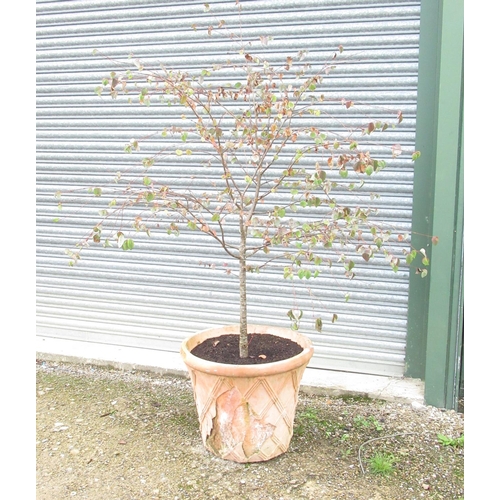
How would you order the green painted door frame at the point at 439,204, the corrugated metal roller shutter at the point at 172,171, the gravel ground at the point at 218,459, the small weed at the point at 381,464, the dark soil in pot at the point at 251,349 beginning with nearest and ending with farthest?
the gravel ground at the point at 218,459, the small weed at the point at 381,464, the dark soil in pot at the point at 251,349, the green painted door frame at the point at 439,204, the corrugated metal roller shutter at the point at 172,171

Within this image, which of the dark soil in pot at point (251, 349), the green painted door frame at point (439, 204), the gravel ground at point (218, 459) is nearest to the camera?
the gravel ground at point (218, 459)

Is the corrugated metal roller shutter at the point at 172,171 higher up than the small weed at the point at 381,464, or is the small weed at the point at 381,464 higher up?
the corrugated metal roller shutter at the point at 172,171

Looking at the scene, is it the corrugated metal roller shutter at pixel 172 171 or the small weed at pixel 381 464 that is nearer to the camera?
the small weed at pixel 381 464

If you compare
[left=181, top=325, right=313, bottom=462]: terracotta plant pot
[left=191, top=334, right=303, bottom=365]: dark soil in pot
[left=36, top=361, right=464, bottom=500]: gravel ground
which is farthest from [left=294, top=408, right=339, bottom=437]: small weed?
[left=191, top=334, right=303, bottom=365]: dark soil in pot

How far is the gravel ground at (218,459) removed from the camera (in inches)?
86.4

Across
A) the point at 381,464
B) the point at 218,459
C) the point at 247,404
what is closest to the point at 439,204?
the point at 381,464

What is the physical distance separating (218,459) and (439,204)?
1.82 m

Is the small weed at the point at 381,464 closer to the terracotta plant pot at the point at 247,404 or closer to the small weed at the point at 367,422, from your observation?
the small weed at the point at 367,422

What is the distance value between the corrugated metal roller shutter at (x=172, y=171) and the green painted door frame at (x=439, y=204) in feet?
0.28

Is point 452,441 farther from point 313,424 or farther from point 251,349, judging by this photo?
point 251,349

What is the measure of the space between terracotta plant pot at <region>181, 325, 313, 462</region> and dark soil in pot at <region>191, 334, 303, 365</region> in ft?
0.35

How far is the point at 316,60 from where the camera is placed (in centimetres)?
313

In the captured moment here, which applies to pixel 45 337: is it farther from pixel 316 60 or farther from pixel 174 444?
pixel 316 60

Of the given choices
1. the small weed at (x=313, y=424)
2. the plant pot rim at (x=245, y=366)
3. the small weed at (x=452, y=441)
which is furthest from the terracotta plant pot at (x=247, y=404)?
the small weed at (x=452, y=441)
